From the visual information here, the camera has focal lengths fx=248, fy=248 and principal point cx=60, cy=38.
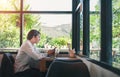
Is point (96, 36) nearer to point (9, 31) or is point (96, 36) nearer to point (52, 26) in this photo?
point (52, 26)

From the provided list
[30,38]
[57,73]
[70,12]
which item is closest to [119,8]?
[57,73]

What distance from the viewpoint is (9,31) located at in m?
6.05

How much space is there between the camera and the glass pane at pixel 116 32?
6.61 feet

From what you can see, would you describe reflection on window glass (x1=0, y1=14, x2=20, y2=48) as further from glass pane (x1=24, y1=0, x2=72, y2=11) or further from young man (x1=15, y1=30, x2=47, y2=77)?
young man (x1=15, y1=30, x2=47, y2=77)

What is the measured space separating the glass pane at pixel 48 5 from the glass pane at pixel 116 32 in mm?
3964

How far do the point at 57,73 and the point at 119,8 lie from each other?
730 millimetres

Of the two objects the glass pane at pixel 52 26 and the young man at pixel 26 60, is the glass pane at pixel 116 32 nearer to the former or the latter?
the young man at pixel 26 60

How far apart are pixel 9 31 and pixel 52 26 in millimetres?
1062

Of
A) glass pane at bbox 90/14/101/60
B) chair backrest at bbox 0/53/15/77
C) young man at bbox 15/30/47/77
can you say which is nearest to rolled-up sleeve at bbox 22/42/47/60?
young man at bbox 15/30/47/77

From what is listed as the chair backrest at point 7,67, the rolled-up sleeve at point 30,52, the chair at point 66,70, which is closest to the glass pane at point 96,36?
the chair at point 66,70

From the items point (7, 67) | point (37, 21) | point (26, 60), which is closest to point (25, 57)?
point (26, 60)

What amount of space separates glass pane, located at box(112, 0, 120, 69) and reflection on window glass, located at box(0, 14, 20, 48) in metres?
4.15

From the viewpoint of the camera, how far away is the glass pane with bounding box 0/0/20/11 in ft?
19.8

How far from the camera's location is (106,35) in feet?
7.64
